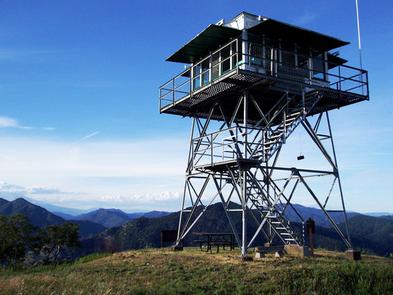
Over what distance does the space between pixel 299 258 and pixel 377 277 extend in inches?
147

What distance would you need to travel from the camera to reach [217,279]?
51.3 ft

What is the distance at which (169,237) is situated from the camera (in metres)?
27.7

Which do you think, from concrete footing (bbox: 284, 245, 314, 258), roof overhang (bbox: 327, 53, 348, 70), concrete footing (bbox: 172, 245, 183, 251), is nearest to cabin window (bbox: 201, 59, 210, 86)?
roof overhang (bbox: 327, 53, 348, 70)

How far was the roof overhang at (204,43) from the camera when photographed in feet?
75.3

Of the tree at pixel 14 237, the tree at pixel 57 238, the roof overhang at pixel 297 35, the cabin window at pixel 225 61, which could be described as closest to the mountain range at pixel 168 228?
the tree at pixel 57 238

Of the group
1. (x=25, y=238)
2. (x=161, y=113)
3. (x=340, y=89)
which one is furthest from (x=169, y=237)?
(x=25, y=238)

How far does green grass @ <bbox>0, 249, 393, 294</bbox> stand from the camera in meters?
14.2

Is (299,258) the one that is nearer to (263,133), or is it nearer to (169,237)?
(263,133)

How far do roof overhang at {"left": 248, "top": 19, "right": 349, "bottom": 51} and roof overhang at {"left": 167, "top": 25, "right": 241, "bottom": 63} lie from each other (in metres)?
1.29

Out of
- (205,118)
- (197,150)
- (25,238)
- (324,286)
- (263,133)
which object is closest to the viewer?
(324,286)

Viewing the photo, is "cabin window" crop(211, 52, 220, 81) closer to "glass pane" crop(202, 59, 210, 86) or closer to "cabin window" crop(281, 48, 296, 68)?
"glass pane" crop(202, 59, 210, 86)

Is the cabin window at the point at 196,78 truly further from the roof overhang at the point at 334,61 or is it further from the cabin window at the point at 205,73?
the roof overhang at the point at 334,61

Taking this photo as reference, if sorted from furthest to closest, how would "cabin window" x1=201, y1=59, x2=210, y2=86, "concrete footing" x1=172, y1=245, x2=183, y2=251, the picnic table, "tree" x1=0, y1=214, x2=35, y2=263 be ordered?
"tree" x1=0, y1=214, x2=35, y2=263 → "concrete footing" x1=172, y1=245, x2=183, y2=251 → "cabin window" x1=201, y1=59, x2=210, y2=86 → the picnic table

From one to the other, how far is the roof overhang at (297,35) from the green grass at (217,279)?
11.3 metres
